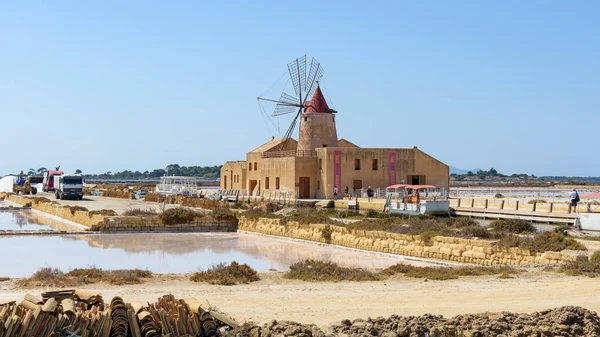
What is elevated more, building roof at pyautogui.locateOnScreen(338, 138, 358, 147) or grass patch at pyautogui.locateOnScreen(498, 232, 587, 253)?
building roof at pyautogui.locateOnScreen(338, 138, 358, 147)

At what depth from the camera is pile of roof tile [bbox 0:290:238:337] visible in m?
5.58

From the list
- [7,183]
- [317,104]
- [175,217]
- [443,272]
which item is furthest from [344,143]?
[7,183]

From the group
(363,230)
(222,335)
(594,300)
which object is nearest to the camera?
(222,335)

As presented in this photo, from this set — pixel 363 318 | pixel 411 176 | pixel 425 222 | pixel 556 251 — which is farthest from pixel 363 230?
pixel 411 176

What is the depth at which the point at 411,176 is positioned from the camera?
2948 cm

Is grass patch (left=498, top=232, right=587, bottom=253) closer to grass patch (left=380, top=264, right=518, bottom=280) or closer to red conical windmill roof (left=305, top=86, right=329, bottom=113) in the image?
grass patch (left=380, top=264, right=518, bottom=280)

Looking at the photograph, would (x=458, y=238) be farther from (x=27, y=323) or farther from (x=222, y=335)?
(x=27, y=323)

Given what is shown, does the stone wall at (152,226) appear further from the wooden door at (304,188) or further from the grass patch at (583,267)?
the grass patch at (583,267)

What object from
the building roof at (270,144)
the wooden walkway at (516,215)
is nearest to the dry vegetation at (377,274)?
the wooden walkway at (516,215)

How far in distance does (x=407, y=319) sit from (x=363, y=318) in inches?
27.0

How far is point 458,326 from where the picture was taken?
20.2 ft

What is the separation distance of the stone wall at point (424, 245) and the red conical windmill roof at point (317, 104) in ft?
42.7

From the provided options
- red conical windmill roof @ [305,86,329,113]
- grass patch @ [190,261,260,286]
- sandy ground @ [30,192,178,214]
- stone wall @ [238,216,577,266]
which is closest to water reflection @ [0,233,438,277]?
stone wall @ [238,216,577,266]

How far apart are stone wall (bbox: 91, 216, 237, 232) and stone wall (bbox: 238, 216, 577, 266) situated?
2595mm
